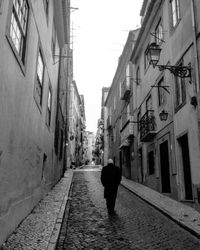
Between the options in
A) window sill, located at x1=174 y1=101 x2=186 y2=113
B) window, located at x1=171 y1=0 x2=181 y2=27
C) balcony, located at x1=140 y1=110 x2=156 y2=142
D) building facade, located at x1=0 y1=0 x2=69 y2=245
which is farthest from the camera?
balcony, located at x1=140 y1=110 x2=156 y2=142

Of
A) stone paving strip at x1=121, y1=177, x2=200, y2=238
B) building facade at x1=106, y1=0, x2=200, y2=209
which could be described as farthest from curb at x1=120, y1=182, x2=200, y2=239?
building facade at x1=106, y1=0, x2=200, y2=209

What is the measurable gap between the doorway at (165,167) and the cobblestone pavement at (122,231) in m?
3.62

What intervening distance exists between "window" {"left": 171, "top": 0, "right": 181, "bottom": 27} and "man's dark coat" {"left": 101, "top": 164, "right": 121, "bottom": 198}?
21.3ft

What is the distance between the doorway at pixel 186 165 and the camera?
33.6ft

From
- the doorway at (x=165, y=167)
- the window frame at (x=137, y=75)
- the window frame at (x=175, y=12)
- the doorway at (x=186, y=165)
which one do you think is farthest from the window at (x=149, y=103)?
the window frame at (x=175, y=12)

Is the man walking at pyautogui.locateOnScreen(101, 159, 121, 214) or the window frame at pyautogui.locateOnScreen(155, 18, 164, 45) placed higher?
the window frame at pyautogui.locateOnScreen(155, 18, 164, 45)

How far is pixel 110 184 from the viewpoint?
8.87 metres

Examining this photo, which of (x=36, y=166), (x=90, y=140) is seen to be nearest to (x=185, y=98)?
(x=36, y=166)

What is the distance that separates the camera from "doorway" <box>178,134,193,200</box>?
33.6ft

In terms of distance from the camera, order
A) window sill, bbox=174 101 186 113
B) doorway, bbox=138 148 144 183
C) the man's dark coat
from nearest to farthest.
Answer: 1. the man's dark coat
2. window sill, bbox=174 101 186 113
3. doorway, bbox=138 148 144 183

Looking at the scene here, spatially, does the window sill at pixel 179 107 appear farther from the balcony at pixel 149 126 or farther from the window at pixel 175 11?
the window at pixel 175 11

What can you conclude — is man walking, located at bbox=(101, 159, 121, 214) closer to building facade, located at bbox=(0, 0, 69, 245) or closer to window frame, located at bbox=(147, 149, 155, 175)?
building facade, located at bbox=(0, 0, 69, 245)

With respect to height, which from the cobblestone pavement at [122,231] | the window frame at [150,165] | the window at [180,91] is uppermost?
the window at [180,91]

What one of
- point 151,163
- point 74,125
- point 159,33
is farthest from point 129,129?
point 74,125
